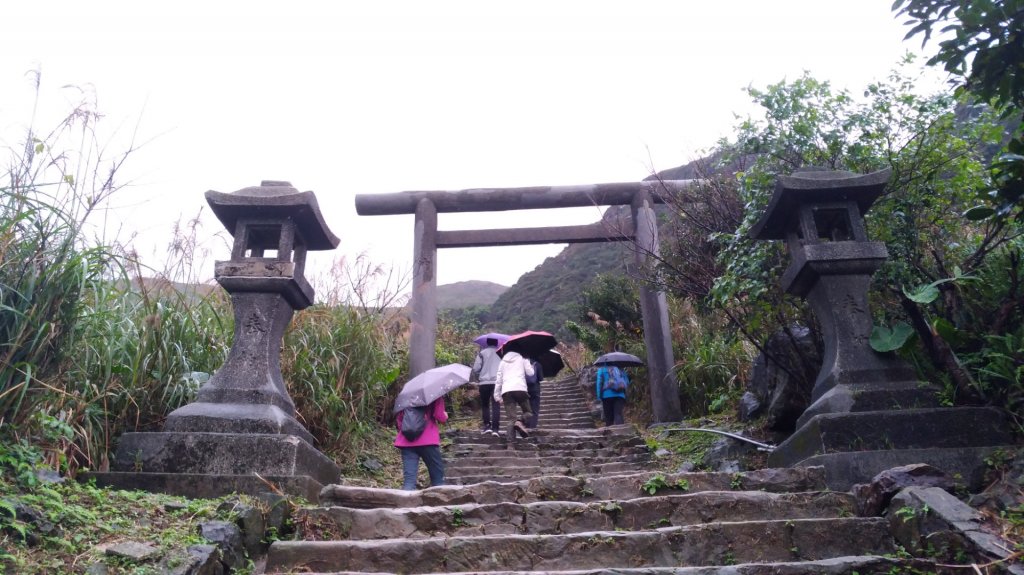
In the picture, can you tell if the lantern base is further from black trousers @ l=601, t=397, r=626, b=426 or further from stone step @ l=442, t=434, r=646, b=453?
black trousers @ l=601, t=397, r=626, b=426

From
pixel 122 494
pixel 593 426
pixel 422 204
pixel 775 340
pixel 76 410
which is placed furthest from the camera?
pixel 593 426

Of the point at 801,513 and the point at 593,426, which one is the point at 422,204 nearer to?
the point at 593,426

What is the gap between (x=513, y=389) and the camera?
28.1 ft

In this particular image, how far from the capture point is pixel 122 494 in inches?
152

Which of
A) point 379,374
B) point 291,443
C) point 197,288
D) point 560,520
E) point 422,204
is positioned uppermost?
point 422,204

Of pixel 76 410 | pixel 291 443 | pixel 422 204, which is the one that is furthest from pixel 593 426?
pixel 76 410

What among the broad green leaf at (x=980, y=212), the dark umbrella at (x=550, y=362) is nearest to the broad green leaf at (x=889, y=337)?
the broad green leaf at (x=980, y=212)

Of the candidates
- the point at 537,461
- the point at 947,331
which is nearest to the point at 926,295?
the point at 947,331

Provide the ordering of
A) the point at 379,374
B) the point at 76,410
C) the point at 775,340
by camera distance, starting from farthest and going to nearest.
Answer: the point at 379,374 → the point at 775,340 → the point at 76,410

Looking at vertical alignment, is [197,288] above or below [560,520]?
above

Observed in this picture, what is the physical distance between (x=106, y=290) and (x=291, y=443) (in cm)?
157

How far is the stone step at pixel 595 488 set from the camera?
4.46 meters

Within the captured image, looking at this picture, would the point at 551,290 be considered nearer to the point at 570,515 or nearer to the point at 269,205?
the point at 269,205

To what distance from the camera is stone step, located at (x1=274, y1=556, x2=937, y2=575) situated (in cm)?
324
